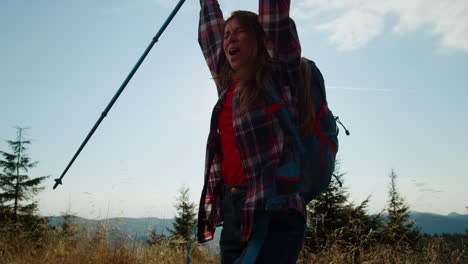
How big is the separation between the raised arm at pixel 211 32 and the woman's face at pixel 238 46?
0.32 m

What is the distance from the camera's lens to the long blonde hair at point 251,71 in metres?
2.29

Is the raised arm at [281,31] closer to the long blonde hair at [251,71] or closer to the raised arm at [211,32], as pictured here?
the long blonde hair at [251,71]

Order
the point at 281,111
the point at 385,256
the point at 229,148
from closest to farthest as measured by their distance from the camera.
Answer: the point at 281,111, the point at 229,148, the point at 385,256

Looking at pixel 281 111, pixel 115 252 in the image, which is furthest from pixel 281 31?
pixel 115 252

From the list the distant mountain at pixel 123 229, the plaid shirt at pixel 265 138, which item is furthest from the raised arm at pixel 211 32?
the distant mountain at pixel 123 229

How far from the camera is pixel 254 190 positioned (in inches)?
80.7

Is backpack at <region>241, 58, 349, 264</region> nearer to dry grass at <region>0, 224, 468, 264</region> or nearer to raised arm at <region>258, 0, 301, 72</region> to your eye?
raised arm at <region>258, 0, 301, 72</region>

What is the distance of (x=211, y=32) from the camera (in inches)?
118

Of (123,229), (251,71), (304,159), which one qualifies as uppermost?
(251,71)

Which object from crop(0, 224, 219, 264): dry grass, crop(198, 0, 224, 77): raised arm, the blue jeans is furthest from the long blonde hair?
crop(0, 224, 219, 264): dry grass

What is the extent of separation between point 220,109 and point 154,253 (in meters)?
3.06

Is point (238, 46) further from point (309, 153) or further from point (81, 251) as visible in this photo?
point (81, 251)

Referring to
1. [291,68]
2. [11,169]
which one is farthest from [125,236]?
[11,169]

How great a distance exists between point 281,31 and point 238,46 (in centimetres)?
45
